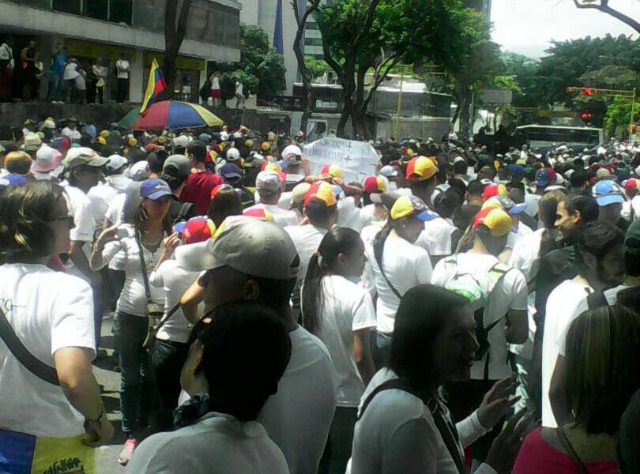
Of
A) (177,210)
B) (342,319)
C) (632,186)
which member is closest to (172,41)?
(632,186)

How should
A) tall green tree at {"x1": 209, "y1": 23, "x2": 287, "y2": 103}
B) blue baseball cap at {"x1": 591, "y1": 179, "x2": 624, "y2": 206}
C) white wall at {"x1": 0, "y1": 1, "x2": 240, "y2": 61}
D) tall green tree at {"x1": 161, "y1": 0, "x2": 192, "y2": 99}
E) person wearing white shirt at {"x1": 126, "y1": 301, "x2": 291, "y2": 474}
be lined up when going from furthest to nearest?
tall green tree at {"x1": 209, "y1": 23, "x2": 287, "y2": 103}, white wall at {"x1": 0, "y1": 1, "x2": 240, "y2": 61}, tall green tree at {"x1": 161, "y1": 0, "x2": 192, "y2": 99}, blue baseball cap at {"x1": 591, "y1": 179, "x2": 624, "y2": 206}, person wearing white shirt at {"x1": 126, "y1": 301, "x2": 291, "y2": 474}

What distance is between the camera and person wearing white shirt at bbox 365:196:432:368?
236 inches

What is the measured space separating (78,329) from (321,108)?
188ft

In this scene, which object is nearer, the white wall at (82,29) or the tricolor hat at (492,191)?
the tricolor hat at (492,191)

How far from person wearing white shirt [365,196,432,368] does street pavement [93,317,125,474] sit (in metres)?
1.78

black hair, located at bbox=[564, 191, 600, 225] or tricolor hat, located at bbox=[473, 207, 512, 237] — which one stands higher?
black hair, located at bbox=[564, 191, 600, 225]

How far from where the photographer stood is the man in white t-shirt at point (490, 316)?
18.3ft

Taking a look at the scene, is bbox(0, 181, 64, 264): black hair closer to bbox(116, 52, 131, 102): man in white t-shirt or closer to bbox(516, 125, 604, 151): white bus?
bbox(116, 52, 131, 102): man in white t-shirt

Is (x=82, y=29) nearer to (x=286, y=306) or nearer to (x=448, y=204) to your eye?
(x=448, y=204)

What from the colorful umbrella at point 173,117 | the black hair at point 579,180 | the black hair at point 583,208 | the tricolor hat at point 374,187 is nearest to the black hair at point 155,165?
the tricolor hat at point 374,187

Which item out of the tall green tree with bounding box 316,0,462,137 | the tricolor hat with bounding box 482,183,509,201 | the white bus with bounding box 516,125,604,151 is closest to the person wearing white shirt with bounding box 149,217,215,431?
the tricolor hat with bounding box 482,183,509,201

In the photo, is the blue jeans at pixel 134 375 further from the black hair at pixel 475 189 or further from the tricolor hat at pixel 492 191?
the black hair at pixel 475 189

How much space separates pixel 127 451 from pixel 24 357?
3112mm

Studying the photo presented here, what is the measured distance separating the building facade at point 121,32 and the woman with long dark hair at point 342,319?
25106 millimetres
